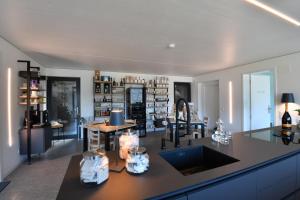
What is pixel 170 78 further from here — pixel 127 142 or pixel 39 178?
pixel 127 142

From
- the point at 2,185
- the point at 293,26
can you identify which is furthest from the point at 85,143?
the point at 293,26

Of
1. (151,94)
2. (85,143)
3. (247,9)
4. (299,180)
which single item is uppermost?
(247,9)

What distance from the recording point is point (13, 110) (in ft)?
10.2

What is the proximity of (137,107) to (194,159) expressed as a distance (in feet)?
14.8

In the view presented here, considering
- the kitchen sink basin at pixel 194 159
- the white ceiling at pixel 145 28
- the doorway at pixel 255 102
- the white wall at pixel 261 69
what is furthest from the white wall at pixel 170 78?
the kitchen sink basin at pixel 194 159

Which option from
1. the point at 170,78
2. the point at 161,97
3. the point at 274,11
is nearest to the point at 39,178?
the point at 274,11

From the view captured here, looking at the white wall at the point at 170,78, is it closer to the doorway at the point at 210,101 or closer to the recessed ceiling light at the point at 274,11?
the doorway at the point at 210,101

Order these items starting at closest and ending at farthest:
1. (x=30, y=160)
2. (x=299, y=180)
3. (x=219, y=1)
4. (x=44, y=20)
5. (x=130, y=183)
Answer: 1. (x=130, y=183)
2. (x=299, y=180)
3. (x=219, y=1)
4. (x=44, y=20)
5. (x=30, y=160)

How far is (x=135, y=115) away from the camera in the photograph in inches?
232

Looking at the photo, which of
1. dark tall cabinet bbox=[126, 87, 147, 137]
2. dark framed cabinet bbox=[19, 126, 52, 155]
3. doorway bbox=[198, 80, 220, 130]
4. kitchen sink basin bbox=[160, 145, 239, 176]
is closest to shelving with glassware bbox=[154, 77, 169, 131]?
dark tall cabinet bbox=[126, 87, 147, 137]

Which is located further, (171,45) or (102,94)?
(102,94)

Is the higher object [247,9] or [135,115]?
[247,9]

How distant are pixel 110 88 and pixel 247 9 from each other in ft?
15.2

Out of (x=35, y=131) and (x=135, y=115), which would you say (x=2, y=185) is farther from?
(x=135, y=115)
